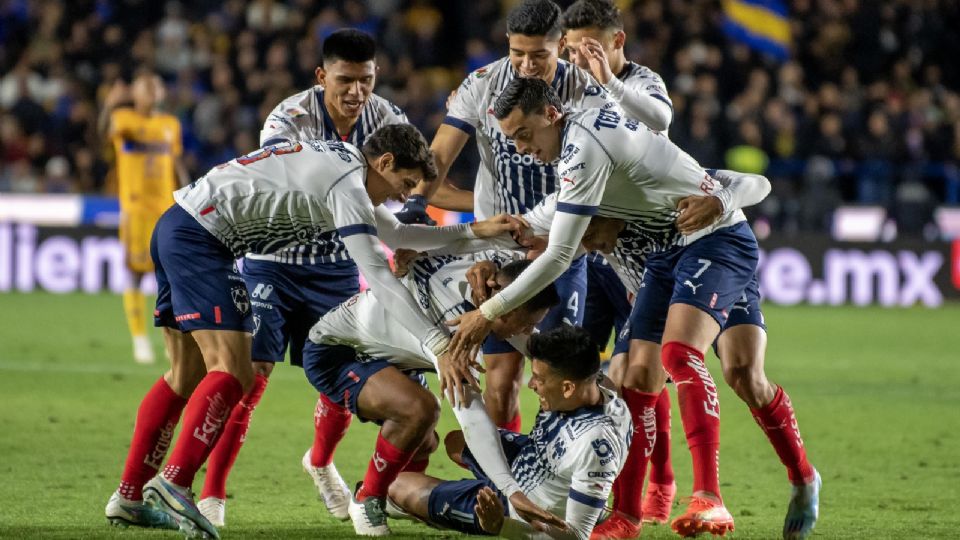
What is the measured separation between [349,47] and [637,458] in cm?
262

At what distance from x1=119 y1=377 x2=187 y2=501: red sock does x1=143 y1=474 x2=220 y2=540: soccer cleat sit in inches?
11.9

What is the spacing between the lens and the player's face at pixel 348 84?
747cm

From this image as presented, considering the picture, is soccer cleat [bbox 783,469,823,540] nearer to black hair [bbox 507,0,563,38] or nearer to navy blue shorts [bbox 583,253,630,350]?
navy blue shorts [bbox 583,253,630,350]

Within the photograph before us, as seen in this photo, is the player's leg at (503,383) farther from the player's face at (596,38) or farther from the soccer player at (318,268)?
the player's face at (596,38)

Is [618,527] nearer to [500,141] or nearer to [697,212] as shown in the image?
[697,212]

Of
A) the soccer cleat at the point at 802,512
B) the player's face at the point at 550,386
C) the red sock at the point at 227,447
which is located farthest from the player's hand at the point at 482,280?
the soccer cleat at the point at 802,512

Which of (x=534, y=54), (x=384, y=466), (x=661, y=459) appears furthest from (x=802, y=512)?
(x=534, y=54)

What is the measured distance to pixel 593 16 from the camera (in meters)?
Result: 7.34

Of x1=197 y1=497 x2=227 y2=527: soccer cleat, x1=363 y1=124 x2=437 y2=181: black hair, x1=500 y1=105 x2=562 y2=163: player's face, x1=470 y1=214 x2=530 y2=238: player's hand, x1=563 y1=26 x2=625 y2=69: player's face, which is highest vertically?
x1=563 y1=26 x2=625 y2=69: player's face

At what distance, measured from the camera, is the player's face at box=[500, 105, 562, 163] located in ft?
20.1

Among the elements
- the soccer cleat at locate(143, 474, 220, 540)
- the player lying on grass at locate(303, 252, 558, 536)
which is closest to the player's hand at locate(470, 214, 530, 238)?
the player lying on grass at locate(303, 252, 558, 536)

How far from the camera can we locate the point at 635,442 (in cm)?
646

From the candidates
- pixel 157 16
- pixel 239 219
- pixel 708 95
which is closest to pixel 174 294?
pixel 239 219

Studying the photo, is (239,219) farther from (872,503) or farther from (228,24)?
(228,24)
